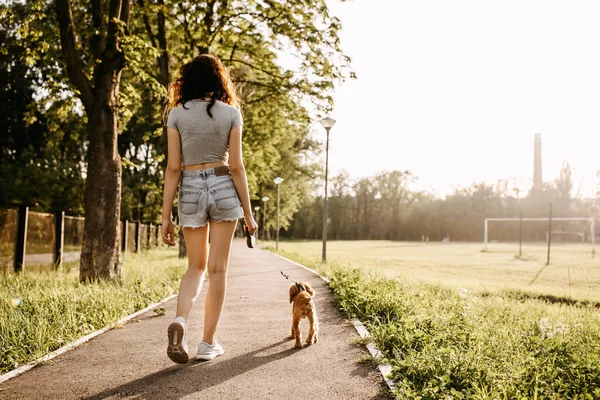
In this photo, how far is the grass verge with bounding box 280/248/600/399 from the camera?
320 centimetres

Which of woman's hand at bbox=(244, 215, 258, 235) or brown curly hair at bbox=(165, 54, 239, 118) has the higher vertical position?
brown curly hair at bbox=(165, 54, 239, 118)

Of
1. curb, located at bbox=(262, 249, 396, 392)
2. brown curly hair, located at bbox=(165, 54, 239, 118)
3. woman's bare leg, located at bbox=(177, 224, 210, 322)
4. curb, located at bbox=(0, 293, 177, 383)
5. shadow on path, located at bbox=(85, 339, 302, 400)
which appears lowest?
curb, located at bbox=(0, 293, 177, 383)

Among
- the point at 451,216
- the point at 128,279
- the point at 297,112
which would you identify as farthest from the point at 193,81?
the point at 451,216

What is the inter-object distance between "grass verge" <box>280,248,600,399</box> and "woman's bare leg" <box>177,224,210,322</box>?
1.58 m

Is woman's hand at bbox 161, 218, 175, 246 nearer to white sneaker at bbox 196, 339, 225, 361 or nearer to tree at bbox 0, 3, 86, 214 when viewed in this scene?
white sneaker at bbox 196, 339, 225, 361

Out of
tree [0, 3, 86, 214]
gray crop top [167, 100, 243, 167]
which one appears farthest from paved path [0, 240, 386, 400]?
tree [0, 3, 86, 214]

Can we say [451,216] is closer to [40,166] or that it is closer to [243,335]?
[40,166]

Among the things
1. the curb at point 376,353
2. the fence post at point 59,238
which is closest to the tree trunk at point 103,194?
the fence post at point 59,238

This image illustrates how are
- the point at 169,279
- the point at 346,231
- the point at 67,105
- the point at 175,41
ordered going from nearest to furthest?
the point at 169,279 → the point at 67,105 → the point at 175,41 → the point at 346,231

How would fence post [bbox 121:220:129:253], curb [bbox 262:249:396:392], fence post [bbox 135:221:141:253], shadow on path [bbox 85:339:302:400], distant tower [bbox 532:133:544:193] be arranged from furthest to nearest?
distant tower [bbox 532:133:544:193]
fence post [bbox 135:221:141:253]
fence post [bbox 121:220:129:253]
curb [bbox 262:249:396:392]
shadow on path [bbox 85:339:302:400]

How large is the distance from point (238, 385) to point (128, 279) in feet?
18.3

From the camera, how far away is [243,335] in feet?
16.1

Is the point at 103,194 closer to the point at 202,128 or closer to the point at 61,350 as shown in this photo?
the point at 61,350

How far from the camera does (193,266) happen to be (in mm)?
3656
